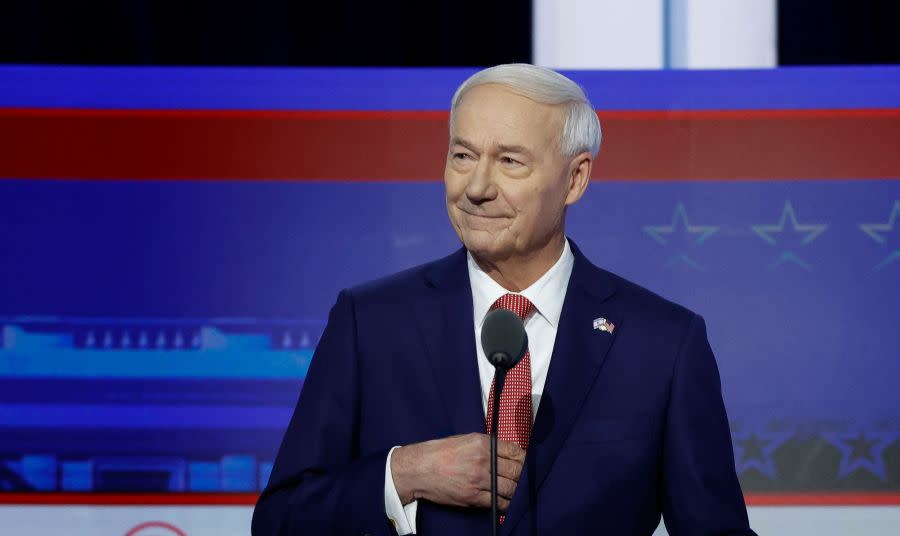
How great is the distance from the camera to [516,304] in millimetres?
1577

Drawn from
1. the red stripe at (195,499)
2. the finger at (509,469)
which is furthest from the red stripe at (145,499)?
the finger at (509,469)

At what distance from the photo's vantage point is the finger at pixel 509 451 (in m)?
1.42

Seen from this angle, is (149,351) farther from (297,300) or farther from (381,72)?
(381,72)

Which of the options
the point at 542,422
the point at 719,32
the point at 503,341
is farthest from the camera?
the point at 719,32

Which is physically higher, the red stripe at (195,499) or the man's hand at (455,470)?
the man's hand at (455,470)

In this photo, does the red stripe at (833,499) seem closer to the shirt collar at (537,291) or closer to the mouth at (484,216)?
the shirt collar at (537,291)

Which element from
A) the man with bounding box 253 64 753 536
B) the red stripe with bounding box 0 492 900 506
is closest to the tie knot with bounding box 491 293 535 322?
the man with bounding box 253 64 753 536

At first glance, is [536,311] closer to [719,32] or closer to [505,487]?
[505,487]

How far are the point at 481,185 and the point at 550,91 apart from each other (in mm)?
169

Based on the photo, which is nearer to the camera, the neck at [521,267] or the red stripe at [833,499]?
the neck at [521,267]

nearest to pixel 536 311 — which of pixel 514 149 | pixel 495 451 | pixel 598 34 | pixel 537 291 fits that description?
pixel 537 291

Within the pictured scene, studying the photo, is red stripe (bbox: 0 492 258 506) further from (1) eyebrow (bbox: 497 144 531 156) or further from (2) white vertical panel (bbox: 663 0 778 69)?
(2) white vertical panel (bbox: 663 0 778 69)

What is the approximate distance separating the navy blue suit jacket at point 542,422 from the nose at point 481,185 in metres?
0.15

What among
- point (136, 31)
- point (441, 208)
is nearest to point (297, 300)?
point (441, 208)
